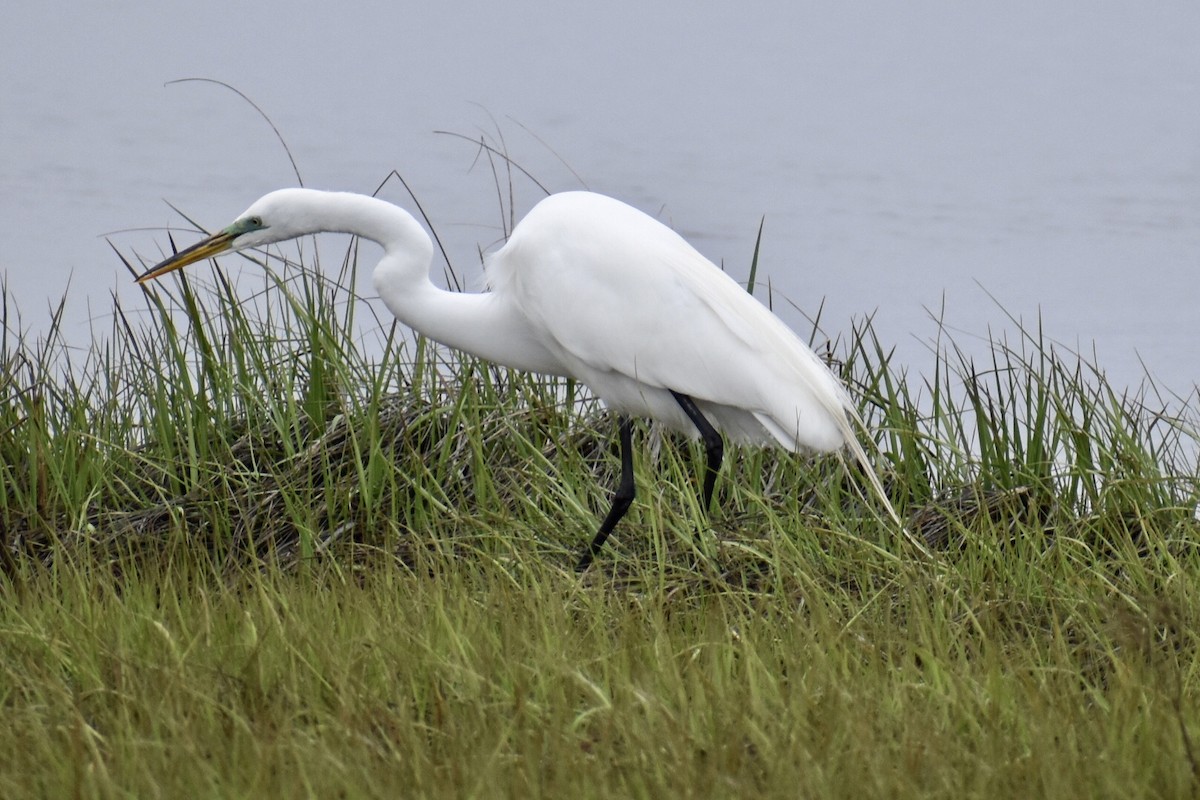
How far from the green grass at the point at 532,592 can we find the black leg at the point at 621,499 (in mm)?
47

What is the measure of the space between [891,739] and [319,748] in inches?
28.4

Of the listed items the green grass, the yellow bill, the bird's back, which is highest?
the yellow bill

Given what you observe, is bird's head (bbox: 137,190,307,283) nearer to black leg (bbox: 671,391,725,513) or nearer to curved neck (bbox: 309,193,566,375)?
curved neck (bbox: 309,193,566,375)

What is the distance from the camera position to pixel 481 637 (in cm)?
222

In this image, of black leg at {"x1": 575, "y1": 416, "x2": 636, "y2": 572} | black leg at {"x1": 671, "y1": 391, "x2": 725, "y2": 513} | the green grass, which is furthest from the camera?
black leg at {"x1": 671, "y1": 391, "x2": 725, "y2": 513}

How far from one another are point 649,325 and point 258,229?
83 centimetres

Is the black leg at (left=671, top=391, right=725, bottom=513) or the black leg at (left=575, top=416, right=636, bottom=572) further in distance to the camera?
the black leg at (left=671, top=391, right=725, bottom=513)

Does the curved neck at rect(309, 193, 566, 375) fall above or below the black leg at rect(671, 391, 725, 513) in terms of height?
above

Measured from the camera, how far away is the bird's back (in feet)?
9.89

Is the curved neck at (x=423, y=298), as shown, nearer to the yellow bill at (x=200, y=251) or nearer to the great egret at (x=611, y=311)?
the great egret at (x=611, y=311)

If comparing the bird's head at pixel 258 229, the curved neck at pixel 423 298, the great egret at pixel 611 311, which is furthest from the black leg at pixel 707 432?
the bird's head at pixel 258 229

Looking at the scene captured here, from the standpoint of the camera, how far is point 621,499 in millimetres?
3098

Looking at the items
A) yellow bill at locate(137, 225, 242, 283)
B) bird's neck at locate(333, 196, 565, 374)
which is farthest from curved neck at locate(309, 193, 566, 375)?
yellow bill at locate(137, 225, 242, 283)

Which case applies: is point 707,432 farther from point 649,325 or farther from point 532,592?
point 532,592
